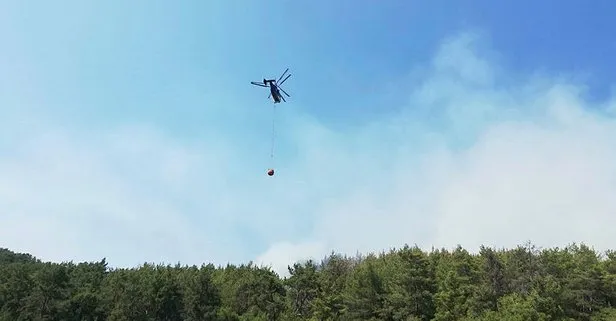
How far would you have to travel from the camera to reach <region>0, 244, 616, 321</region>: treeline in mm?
52469

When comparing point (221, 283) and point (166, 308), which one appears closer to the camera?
point (166, 308)

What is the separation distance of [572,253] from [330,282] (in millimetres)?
26307

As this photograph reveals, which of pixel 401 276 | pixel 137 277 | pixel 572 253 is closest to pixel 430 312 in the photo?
pixel 401 276

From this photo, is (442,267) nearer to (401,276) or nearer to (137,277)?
(401,276)

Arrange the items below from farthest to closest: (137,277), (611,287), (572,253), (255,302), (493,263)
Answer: (137,277)
(255,302)
(572,253)
(493,263)
(611,287)

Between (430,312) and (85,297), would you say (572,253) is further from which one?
(85,297)

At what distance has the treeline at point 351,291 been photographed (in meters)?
52.5

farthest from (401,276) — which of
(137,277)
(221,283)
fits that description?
(137,277)

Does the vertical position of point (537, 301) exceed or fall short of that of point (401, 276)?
it falls short

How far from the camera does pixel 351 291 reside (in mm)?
60031

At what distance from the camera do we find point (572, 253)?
62.6 m

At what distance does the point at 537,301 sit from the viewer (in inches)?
1845

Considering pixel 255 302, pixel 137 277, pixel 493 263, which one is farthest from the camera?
pixel 137 277

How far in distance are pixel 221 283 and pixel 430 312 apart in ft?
103
